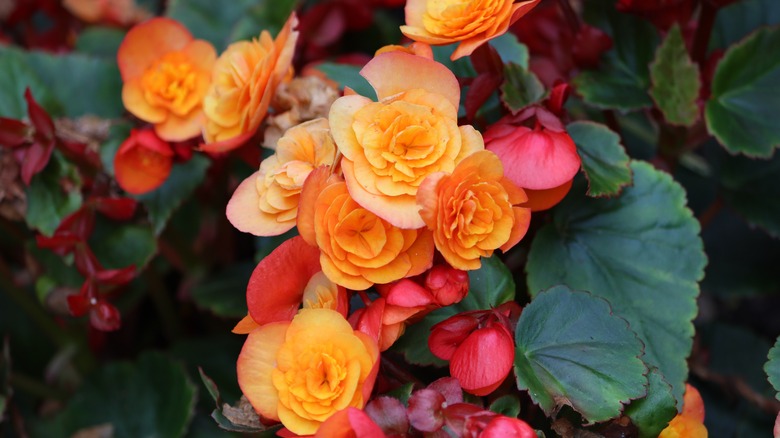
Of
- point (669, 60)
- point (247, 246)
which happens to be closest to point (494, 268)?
point (669, 60)

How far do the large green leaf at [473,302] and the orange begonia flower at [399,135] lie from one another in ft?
0.47

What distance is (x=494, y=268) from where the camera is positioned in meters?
0.72

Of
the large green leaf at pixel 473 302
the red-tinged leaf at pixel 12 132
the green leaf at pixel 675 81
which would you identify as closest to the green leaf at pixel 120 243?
the red-tinged leaf at pixel 12 132

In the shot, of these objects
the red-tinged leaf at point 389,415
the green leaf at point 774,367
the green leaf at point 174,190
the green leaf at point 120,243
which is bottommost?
the green leaf at point 120,243

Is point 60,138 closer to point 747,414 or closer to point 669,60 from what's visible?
point 669,60

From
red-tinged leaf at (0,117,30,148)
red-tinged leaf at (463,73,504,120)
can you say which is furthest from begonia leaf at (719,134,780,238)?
red-tinged leaf at (0,117,30,148)

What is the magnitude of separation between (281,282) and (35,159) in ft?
1.36

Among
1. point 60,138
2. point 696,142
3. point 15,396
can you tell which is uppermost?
point 60,138

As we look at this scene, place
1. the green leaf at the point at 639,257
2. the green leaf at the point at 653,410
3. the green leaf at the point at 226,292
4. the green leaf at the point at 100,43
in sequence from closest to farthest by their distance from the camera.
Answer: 1. the green leaf at the point at 653,410
2. the green leaf at the point at 639,257
3. the green leaf at the point at 226,292
4. the green leaf at the point at 100,43

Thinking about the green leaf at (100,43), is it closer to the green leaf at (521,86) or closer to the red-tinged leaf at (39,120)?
the red-tinged leaf at (39,120)

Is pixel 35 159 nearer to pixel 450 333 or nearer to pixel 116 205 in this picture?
pixel 116 205

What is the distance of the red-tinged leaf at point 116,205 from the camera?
2.91 feet

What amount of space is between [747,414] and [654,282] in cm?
33

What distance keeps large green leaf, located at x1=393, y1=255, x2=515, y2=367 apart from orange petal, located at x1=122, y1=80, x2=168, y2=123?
0.38 m
